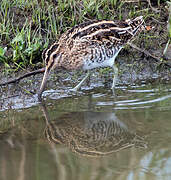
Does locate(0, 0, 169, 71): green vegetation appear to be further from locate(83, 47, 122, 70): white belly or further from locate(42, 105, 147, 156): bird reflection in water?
locate(42, 105, 147, 156): bird reflection in water

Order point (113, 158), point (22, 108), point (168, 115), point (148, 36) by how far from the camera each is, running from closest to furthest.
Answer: point (113, 158)
point (168, 115)
point (22, 108)
point (148, 36)

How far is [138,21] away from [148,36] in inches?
25.3

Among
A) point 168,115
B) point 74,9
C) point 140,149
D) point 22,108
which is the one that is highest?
point 74,9

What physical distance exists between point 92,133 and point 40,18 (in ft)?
9.92

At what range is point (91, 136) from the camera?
4719 mm

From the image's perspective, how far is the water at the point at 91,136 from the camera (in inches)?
152

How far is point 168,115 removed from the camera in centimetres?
509

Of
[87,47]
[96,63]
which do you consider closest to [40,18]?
[87,47]

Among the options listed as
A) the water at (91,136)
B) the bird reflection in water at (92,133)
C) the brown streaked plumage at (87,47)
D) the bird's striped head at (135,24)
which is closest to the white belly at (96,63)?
the brown streaked plumage at (87,47)

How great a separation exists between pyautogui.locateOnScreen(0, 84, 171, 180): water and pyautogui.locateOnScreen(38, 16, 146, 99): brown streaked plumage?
16.8 inches

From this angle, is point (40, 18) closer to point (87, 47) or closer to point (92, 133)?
point (87, 47)

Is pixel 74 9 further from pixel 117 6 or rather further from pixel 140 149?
pixel 140 149

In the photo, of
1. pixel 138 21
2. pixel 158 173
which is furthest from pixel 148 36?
pixel 158 173

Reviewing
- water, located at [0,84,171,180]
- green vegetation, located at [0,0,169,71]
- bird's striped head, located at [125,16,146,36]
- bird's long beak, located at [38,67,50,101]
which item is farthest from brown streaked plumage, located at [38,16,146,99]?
green vegetation, located at [0,0,169,71]
